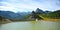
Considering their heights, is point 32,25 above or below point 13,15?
below

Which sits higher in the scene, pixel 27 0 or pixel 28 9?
pixel 27 0

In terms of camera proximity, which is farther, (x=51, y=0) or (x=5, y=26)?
(x=51, y=0)

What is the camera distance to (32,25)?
1600 mm

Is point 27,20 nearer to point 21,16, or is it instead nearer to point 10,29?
point 21,16

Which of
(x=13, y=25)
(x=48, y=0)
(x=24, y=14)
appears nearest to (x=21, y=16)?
(x=24, y=14)

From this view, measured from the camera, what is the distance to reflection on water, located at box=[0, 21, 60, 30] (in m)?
1.55

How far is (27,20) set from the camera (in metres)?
1.58

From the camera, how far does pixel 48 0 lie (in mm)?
1642

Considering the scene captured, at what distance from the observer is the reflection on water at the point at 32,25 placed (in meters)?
1.55

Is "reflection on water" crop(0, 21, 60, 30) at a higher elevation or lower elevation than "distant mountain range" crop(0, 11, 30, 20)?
lower

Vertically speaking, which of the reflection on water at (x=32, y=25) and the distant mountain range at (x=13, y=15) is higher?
the distant mountain range at (x=13, y=15)

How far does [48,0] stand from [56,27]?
0.40m

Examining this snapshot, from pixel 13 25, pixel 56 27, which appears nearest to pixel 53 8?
pixel 56 27

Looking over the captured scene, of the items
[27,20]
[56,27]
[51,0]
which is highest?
[51,0]
